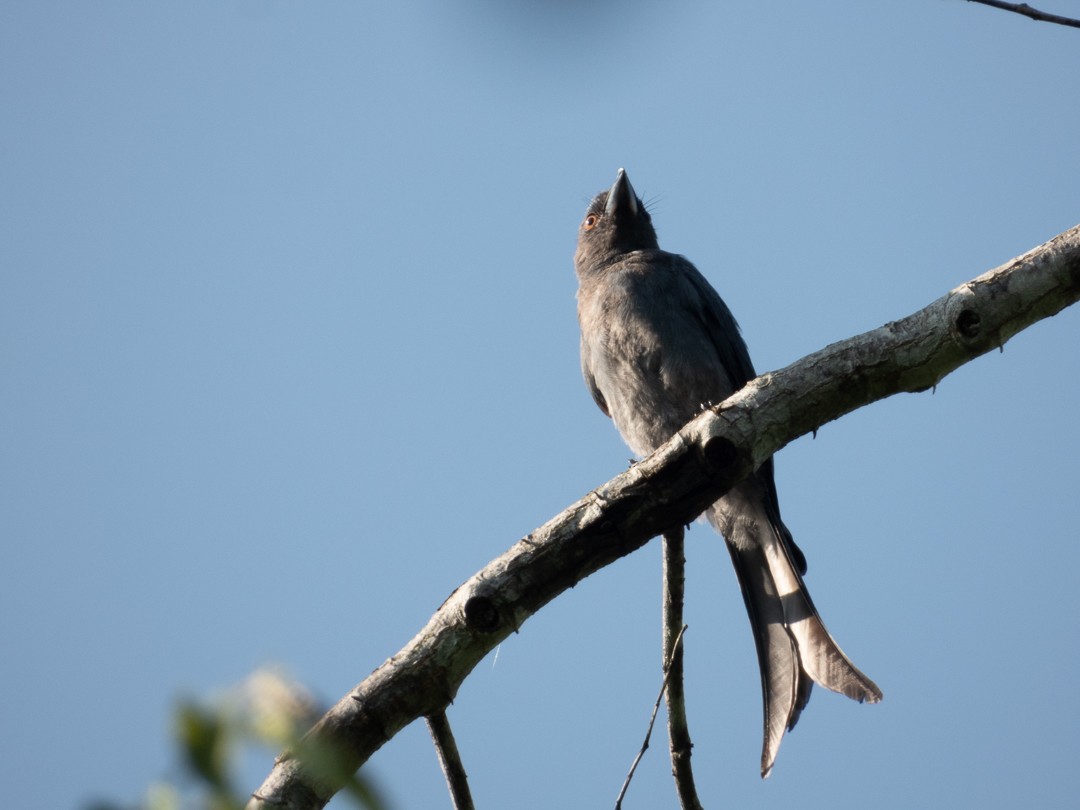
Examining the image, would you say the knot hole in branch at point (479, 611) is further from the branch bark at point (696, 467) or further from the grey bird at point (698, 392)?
the grey bird at point (698, 392)

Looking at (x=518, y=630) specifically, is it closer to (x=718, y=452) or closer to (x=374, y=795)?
(x=718, y=452)

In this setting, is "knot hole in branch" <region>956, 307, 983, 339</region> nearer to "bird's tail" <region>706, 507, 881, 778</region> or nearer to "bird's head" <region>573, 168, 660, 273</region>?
"bird's tail" <region>706, 507, 881, 778</region>

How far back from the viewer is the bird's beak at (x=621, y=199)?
6.71m

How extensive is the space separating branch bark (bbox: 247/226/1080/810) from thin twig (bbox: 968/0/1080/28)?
75 centimetres

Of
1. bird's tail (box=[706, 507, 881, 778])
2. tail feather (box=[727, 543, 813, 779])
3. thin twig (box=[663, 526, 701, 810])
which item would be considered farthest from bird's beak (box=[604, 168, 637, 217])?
thin twig (box=[663, 526, 701, 810])

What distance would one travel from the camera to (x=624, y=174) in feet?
22.5

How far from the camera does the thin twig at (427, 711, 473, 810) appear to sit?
10.2ft

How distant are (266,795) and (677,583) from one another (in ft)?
4.82

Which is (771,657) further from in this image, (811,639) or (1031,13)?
(1031,13)

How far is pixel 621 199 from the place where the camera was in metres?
6.71

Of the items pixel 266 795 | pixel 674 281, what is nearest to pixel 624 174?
pixel 674 281

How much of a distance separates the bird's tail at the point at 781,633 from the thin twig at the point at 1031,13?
2.27 m

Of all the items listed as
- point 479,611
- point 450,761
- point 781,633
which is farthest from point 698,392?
point 450,761

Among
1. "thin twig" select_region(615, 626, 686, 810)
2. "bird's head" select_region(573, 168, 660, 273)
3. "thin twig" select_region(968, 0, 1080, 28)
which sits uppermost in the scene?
"bird's head" select_region(573, 168, 660, 273)
